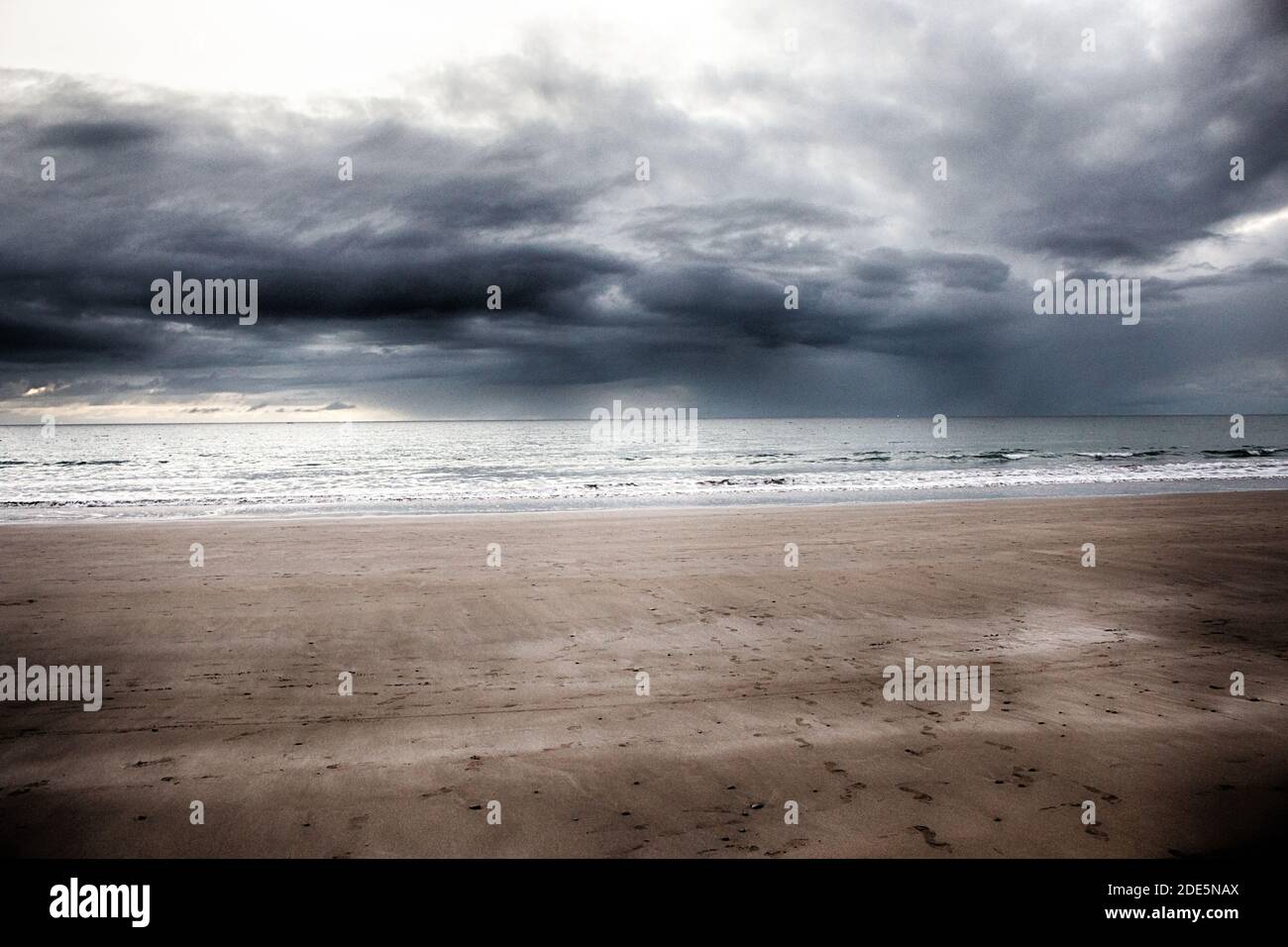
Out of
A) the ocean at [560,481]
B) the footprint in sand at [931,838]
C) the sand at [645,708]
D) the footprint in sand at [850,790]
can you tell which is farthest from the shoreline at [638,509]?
the footprint in sand at [931,838]

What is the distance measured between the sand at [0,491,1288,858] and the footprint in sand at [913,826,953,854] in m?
0.02

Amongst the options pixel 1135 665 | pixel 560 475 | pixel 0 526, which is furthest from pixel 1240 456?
pixel 0 526

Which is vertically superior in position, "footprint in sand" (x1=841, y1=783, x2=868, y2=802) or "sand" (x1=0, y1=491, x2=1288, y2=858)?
"sand" (x1=0, y1=491, x2=1288, y2=858)

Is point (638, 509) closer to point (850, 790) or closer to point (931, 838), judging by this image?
point (850, 790)

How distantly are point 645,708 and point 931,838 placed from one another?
8.79 feet

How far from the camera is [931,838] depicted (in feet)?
13.9

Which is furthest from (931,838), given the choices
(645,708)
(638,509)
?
(638,509)

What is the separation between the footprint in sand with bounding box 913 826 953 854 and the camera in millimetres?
4168

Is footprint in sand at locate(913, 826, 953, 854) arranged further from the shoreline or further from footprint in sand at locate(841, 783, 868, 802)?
the shoreline

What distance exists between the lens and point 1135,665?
24.2 ft

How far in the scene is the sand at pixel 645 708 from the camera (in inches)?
174

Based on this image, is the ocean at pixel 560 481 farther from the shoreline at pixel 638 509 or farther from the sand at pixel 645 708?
the sand at pixel 645 708

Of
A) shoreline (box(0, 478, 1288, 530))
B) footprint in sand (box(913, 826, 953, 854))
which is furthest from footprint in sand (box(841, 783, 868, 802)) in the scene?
shoreline (box(0, 478, 1288, 530))

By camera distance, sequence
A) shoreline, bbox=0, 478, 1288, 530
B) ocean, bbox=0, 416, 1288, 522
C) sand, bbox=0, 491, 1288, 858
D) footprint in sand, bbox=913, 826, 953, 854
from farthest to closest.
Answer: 1. ocean, bbox=0, 416, 1288, 522
2. shoreline, bbox=0, 478, 1288, 530
3. sand, bbox=0, 491, 1288, 858
4. footprint in sand, bbox=913, 826, 953, 854
